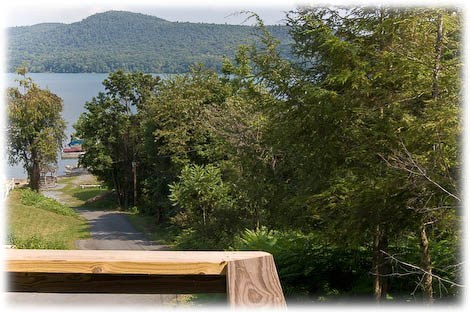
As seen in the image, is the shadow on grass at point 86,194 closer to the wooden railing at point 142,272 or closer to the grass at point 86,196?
the grass at point 86,196

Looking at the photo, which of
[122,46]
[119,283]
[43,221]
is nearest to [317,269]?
[119,283]

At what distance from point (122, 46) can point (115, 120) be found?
2074 cm

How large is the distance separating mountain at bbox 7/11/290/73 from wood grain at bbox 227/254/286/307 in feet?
77.0

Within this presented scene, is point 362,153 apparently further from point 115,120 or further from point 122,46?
point 122,46

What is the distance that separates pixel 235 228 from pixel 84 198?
70.3 feet

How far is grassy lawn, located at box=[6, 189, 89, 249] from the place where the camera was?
17969mm

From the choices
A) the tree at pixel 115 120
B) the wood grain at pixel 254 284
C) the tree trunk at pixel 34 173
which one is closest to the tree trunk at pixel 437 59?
the wood grain at pixel 254 284

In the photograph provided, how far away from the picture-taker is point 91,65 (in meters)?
38.2

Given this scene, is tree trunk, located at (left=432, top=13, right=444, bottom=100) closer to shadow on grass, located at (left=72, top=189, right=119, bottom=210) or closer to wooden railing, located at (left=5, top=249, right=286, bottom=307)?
wooden railing, located at (left=5, top=249, right=286, bottom=307)

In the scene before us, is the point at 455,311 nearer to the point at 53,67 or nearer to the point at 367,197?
the point at 367,197

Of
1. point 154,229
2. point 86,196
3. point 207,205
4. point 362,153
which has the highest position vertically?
point 362,153

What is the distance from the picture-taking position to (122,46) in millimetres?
45375

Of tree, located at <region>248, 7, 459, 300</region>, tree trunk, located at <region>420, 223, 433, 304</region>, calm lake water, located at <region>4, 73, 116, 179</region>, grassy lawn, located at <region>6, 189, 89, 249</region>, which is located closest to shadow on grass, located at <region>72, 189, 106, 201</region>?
calm lake water, located at <region>4, 73, 116, 179</region>

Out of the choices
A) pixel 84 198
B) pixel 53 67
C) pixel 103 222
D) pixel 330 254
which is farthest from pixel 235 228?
pixel 53 67
